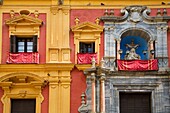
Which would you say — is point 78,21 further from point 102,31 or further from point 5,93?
point 5,93

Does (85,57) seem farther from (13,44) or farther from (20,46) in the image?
(13,44)

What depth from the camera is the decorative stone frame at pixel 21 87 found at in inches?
1142

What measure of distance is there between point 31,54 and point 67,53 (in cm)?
212

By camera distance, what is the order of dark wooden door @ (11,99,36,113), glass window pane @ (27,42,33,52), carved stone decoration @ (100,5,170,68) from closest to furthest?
dark wooden door @ (11,99,36,113) < carved stone decoration @ (100,5,170,68) < glass window pane @ (27,42,33,52)

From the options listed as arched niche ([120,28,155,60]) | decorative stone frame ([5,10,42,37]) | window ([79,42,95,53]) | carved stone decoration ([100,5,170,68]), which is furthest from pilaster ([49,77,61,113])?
arched niche ([120,28,155,60])

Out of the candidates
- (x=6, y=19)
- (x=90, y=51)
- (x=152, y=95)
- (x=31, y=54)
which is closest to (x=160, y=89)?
(x=152, y=95)

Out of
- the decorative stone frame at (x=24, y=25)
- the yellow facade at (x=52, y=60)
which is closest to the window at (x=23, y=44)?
the decorative stone frame at (x=24, y=25)

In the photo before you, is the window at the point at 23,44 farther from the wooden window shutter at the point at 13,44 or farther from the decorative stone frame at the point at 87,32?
the decorative stone frame at the point at 87,32

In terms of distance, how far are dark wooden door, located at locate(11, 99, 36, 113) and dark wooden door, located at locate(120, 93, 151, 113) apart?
519 cm

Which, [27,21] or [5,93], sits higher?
[27,21]

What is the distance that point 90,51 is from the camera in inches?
1191

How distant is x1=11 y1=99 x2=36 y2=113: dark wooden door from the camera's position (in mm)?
29297

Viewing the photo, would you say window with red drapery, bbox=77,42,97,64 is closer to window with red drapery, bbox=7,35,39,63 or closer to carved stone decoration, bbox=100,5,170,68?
carved stone decoration, bbox=100,5,170,68

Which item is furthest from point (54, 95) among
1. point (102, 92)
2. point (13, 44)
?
point (13, 44)
